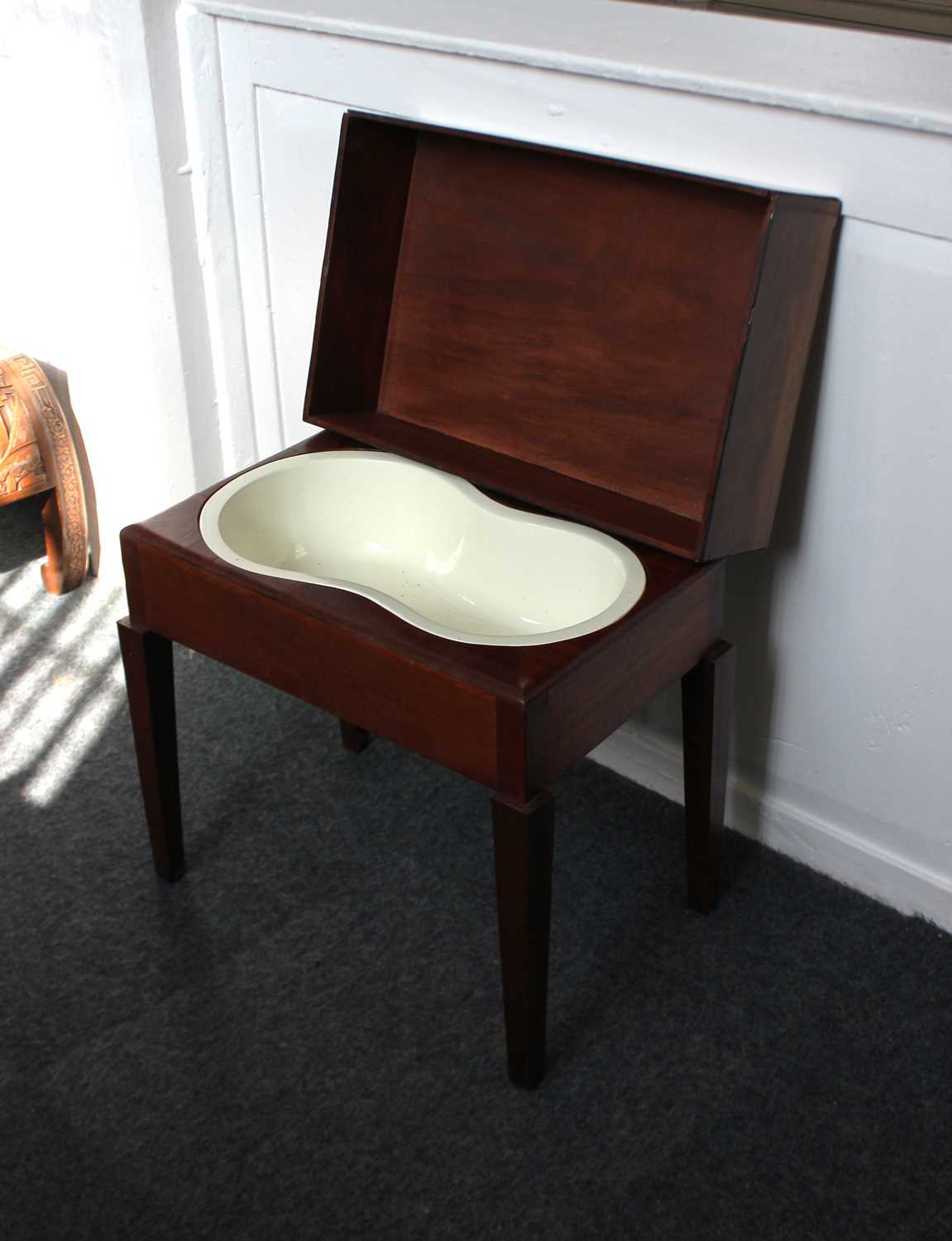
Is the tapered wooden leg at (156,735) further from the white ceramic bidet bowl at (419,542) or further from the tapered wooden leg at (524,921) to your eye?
the tapered wooden leg at (524,921)

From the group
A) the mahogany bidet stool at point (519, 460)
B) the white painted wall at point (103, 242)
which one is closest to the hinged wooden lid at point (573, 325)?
the mahogany bidet stool at point (519, 460)

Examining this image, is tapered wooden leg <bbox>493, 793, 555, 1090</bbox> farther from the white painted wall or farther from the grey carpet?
the white painted wall

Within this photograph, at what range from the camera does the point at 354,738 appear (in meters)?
1.80

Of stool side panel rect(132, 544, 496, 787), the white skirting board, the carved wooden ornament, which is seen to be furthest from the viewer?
the carved wooden ornament

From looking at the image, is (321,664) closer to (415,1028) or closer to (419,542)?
(419,542)

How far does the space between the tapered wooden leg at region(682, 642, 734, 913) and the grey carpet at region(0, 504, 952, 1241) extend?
0.06 m

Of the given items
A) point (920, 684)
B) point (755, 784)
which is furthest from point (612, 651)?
point (755, 784)

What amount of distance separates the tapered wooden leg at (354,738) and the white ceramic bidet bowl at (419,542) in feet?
1.07

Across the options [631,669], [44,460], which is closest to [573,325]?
[631,669]

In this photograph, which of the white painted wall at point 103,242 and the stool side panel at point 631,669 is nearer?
the stool side panel at point 631,669

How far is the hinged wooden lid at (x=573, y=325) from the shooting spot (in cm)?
125

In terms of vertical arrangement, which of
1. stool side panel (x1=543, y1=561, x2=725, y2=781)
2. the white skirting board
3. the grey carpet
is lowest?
the grey carpet

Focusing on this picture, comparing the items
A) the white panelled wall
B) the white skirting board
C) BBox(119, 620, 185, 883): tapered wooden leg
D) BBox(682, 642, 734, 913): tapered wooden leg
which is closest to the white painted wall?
the white panelled wall

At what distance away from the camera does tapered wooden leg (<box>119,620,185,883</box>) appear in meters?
1.44
